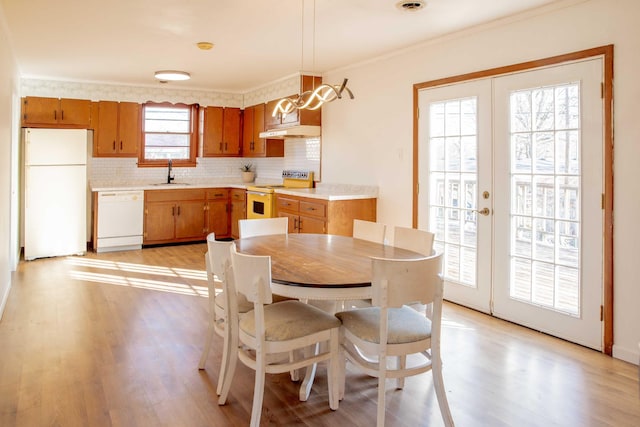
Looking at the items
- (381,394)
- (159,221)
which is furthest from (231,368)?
(159,221)

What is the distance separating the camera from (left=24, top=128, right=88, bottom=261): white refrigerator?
6039 mm

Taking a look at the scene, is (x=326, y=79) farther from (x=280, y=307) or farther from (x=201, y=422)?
(x=201, y=422)

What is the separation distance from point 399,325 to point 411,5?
7.76 ft

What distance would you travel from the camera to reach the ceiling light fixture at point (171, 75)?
6196mm

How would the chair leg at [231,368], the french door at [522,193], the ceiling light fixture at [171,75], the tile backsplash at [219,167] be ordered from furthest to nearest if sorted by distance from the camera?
the tile backsplash at [219,167] → the ceiling light fixture at [171,75] → the french door at [522,193] → the chair leg at [231,368]

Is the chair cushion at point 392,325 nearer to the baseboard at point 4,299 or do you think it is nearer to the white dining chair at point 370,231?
the white dining chair at point 370,231

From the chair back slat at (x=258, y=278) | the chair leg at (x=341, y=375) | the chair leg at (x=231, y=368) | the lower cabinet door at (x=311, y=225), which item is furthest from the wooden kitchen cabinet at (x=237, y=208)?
the chair back slat at (x=258, y=278)

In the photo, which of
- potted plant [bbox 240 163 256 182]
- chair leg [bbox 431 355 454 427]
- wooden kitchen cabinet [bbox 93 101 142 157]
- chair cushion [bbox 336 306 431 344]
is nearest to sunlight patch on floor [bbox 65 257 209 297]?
wooden kitchen cabinet [bbox 93 101 142 157]

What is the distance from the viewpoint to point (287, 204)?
5.91 metres

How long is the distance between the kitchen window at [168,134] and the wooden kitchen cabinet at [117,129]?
0.19m

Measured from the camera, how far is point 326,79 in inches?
238

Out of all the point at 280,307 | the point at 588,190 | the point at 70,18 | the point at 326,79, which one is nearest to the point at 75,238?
the point at 70,18

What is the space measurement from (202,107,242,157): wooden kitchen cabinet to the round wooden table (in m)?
4.62

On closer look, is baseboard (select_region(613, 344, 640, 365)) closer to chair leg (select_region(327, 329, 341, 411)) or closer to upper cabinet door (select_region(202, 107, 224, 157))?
chair leg (select_region(327, 329, 341, 411))
